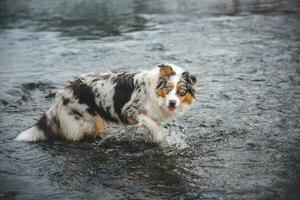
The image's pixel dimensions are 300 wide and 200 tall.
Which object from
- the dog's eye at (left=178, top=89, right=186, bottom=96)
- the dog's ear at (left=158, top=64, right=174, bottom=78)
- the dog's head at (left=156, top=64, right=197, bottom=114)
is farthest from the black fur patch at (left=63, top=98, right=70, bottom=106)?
the dog's eye at (left=178, top=89, right=186, bottom=96)

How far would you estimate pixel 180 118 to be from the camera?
8.30m

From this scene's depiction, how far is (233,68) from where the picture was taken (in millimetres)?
11383

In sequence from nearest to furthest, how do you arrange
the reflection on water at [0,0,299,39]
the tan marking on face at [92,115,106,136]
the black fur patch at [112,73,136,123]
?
the black fur patch at [112,73,136,123], the tan marking on face at [92,115,106,136], the reflection on water at [0,0,299,39]

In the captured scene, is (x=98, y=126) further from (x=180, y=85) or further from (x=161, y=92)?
(x=180, y=85)

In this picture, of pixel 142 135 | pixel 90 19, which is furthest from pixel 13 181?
pixel 90 19

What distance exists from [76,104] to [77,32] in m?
11.6

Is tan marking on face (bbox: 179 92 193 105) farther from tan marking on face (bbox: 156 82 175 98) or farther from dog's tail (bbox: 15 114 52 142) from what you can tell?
dog's tail (bbox: 15 114 52 142)

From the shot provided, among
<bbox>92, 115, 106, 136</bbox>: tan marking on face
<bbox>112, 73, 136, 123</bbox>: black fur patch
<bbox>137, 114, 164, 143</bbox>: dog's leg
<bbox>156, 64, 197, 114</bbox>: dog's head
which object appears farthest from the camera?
<bbox>92, 115, 106, 136</bbox>: tan marking on face

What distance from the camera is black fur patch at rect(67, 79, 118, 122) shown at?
7.06 m

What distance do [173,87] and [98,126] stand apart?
1492 millimetres

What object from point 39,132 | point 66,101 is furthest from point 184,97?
point 39,132

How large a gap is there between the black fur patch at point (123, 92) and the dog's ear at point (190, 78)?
89 cm

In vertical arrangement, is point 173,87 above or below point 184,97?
above

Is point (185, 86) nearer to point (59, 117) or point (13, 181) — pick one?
point (59, 117)
